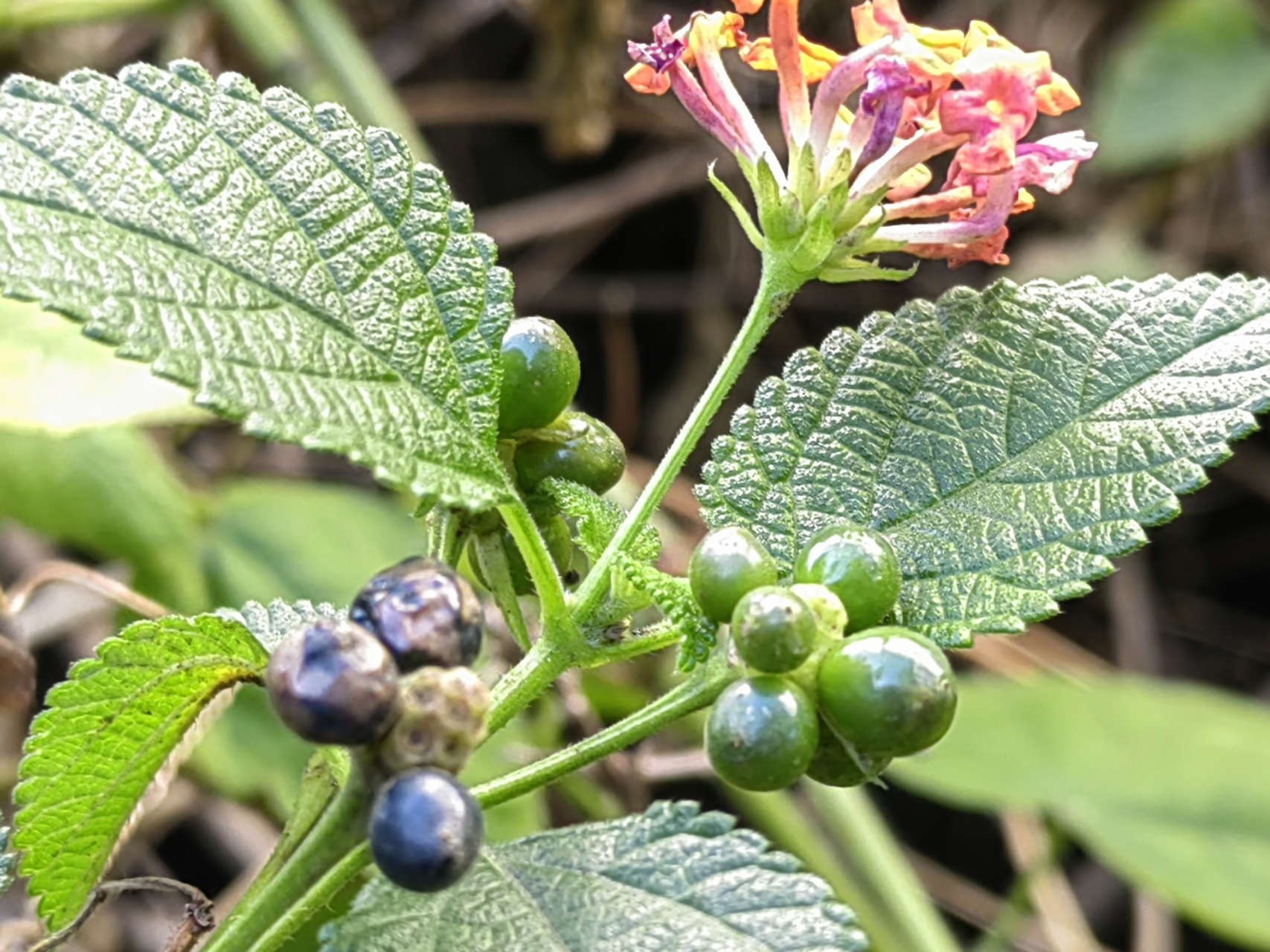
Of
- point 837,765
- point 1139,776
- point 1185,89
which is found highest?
point 837,765

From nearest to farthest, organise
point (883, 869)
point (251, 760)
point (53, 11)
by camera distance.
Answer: point (251, 760) < point (883, 869) < point (53, 11)

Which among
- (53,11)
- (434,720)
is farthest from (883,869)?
(53,11)

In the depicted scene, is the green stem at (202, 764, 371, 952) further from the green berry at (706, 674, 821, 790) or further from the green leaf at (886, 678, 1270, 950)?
the green leaf at (886, 678, 1270, 950)

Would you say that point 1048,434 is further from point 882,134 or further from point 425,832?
point 425,832

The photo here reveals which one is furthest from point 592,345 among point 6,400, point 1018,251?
point 6,400

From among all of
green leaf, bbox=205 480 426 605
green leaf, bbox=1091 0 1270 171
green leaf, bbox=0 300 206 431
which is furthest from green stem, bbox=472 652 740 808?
green leaf, bbox=1091 0 1270 171

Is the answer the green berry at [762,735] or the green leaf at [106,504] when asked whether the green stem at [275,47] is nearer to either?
the green leaf at [106,504]
